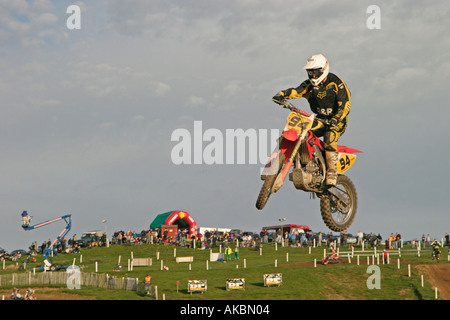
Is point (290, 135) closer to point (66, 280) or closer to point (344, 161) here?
point (344, 161)

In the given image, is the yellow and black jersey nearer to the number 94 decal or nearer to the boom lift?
the number 94 decal

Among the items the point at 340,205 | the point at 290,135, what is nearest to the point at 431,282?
the point at 340,205

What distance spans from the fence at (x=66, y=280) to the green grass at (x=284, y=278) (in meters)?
0.87

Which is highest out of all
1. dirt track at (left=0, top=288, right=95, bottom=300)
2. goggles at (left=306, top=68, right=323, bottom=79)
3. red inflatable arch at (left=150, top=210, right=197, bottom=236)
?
goggles at (left=306, top=68, right=323, bottom=79)

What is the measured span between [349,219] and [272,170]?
13.4 feet

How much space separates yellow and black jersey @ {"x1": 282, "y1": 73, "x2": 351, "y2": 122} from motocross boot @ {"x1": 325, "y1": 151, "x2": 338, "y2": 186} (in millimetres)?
1115

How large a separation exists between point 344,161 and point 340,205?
1477mm

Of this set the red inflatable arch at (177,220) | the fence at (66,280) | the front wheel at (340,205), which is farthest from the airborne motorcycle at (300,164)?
the red inflatable arch at (177,220)

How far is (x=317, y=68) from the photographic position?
2005cm

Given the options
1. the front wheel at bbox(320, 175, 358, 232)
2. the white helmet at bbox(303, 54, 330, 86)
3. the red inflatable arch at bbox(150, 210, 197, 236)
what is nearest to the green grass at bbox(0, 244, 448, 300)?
the red inflatable arch at bbox(150, 210, 197, 236)

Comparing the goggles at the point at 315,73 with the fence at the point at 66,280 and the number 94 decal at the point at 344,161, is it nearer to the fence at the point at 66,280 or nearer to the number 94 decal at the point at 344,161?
the number 94 decal at the point at 344,161

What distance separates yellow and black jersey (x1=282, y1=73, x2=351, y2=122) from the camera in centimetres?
2028
